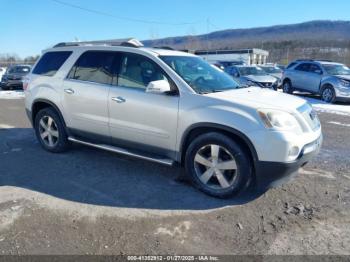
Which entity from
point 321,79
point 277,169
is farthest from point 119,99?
point 321,79

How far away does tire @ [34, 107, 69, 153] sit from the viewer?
5617 millimetres

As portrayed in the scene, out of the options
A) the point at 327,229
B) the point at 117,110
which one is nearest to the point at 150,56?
the point at 117,110

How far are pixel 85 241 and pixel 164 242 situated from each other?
753 mm

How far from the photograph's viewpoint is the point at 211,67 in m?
5.23

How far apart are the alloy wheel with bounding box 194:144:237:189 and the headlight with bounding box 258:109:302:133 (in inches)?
23.0

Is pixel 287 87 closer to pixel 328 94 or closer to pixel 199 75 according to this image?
pixel 328 94

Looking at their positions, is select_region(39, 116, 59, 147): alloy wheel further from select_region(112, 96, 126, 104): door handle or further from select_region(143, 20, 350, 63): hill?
select_region(143, 20, 350, 63): hill

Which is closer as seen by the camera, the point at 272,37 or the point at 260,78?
the point at 260,78

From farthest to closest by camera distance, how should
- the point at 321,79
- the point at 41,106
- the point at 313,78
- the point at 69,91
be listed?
the point at 313,78 → the point at 321,79 → the point at 41,106 → the point at 69,91

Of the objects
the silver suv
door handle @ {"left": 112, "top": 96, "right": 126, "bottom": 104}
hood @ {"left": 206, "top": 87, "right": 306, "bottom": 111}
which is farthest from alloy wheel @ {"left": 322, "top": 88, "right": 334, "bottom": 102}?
door handle @ {"left": 112, "top": 96, "right": 126, "bottom": 104}

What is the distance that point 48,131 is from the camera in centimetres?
581

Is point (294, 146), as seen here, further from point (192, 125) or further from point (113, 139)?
point (113, 139)

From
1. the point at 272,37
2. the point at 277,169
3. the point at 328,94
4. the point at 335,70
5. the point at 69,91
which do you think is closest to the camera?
the point at 277,169

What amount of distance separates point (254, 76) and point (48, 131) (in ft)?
40.2
